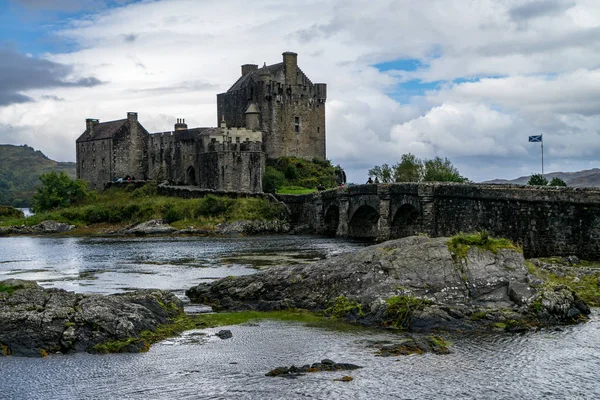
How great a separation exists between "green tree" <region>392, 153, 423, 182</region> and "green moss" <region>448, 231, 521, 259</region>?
56.3 m

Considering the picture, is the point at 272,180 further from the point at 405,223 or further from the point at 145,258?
the point at 145,258

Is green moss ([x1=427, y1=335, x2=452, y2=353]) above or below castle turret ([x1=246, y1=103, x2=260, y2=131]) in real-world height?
below

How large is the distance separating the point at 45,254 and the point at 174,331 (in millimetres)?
28443

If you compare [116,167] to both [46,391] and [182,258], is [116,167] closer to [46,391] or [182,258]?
[182,258]

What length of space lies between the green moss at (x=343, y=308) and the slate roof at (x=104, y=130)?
218ft

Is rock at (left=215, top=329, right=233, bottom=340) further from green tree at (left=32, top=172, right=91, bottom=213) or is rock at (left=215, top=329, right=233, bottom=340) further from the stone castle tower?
the stone castle tower

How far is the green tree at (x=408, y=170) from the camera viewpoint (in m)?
81.1

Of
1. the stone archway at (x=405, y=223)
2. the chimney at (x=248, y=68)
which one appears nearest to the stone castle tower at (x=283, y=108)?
the chimney at (x=248, y=68)

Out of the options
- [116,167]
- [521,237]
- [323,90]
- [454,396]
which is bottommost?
[454,396]

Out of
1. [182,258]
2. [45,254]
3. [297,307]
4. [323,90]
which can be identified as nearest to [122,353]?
[297,307]

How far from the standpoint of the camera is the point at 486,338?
2011 cm

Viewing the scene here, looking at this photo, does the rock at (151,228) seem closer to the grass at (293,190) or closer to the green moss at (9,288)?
the grass at (293,190)

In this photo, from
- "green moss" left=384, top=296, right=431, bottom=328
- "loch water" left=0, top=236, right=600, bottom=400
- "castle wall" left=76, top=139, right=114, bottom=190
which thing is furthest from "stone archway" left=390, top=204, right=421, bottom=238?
"castle wall" left=76, top=139, right=114, bottom=190

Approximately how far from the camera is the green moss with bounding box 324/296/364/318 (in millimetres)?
22553
